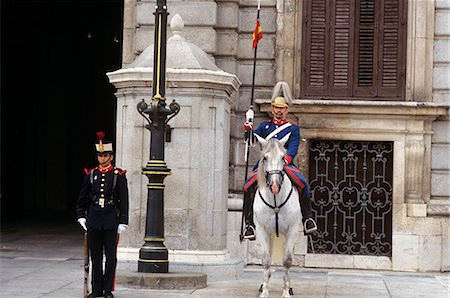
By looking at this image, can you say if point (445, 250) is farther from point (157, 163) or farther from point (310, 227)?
point (157, 163)

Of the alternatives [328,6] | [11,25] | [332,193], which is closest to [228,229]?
[332,193]

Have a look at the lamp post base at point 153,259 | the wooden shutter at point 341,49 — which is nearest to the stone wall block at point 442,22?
the wooden shutter at point 341,49

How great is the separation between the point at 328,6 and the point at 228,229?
464 cm

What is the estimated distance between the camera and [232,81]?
1465cm

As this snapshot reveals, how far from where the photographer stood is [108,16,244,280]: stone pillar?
14.2m

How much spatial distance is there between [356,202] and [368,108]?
5.78 ft

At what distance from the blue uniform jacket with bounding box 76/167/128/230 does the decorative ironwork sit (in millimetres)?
6020

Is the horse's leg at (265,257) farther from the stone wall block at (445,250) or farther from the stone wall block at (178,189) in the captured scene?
the stone wall block at (445,250)

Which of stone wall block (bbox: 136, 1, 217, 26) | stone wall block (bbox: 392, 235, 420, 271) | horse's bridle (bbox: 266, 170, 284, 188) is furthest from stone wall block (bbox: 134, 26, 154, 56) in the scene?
horse's bridle (bbox: 266, 170, 284, 188)

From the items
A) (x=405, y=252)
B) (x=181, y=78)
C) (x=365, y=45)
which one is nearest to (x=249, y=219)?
(x=181, y=78)

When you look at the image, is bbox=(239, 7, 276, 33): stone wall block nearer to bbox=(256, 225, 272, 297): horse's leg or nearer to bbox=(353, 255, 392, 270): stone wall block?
bbox=(353, 255, 392, 270): stone wall block

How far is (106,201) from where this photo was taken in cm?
1160

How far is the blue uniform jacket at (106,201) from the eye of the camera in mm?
11555

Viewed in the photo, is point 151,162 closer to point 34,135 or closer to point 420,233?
point 420,233
